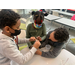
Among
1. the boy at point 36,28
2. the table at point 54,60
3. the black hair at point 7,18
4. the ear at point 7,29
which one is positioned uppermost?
the black hair at point 7,18

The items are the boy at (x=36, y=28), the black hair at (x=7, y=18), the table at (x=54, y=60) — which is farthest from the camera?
the boy at (x=36, y=28)

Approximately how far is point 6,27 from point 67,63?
862 millimetres

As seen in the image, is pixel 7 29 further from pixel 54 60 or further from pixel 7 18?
pixel 54 60

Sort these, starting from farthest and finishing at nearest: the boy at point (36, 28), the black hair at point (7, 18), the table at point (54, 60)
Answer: the boy at point (36, 28) → the table at point (54, 60) → the black hair at point (7, 18)

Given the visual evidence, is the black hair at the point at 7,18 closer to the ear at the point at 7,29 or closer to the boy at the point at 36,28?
the ear at the point at 7,29


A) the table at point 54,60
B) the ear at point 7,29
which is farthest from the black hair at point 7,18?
the table at point 54,60

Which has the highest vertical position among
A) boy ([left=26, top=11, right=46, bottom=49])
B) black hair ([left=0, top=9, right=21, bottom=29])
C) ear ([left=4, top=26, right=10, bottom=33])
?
black hair ([left=0, top=9, right=21, bottom=29])

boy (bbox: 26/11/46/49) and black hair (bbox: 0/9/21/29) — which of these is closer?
black hair (bbox: 0/9/21/29)

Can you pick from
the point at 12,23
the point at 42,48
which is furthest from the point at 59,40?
the point at 12,23

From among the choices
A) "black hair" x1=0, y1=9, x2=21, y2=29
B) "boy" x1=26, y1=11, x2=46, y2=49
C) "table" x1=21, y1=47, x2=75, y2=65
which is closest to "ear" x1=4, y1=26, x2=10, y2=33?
"black hair" x1=0, y1=9, x2=21, y2=29

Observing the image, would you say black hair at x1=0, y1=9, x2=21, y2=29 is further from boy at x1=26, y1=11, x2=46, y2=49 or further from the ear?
boy at x1=26, y1=11, x2=46, y2=49

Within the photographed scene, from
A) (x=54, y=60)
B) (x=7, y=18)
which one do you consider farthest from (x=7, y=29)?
(x=54, y=60)

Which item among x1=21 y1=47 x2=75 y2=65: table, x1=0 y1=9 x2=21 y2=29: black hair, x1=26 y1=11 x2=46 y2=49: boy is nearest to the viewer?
x1=0 y1=9 x2=21 y2=29: black hair

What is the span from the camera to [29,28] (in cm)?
134
